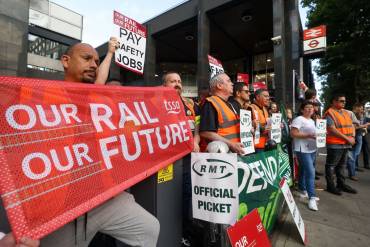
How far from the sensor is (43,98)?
1147 mm

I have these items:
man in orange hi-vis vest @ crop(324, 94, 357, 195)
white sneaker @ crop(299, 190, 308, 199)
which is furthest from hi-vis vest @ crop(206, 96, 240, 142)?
man in orange hi-vis vest @ crop(324, 94, 357, 195)

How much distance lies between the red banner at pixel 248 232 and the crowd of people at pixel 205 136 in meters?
0.47

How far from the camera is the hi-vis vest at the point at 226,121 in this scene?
2799 mm

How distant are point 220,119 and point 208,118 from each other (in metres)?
0.17

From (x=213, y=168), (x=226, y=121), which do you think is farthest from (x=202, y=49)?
(x=213, y=168)

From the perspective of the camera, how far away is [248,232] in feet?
6.55

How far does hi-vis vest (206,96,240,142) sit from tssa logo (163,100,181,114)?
0.68 metres

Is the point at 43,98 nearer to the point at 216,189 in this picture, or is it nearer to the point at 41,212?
the point at 41,212

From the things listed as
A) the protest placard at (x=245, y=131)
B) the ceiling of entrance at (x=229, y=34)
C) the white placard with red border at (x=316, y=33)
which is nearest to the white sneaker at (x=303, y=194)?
the protest placard at (x=245, y=131)

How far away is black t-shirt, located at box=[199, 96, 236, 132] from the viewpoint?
269cm

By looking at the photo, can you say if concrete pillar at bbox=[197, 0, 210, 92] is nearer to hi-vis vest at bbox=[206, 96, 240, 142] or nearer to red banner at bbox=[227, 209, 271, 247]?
hi-vis vest at bbox=[206, 96, 240, 142]

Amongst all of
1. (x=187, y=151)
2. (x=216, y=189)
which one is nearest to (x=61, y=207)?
(x=216, y=189)

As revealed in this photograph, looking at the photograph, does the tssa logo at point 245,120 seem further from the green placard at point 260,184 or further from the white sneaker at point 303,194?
the white sneaker at point 303,194

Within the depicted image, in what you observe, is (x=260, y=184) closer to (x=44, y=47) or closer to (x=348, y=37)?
(x=348, y=37)
